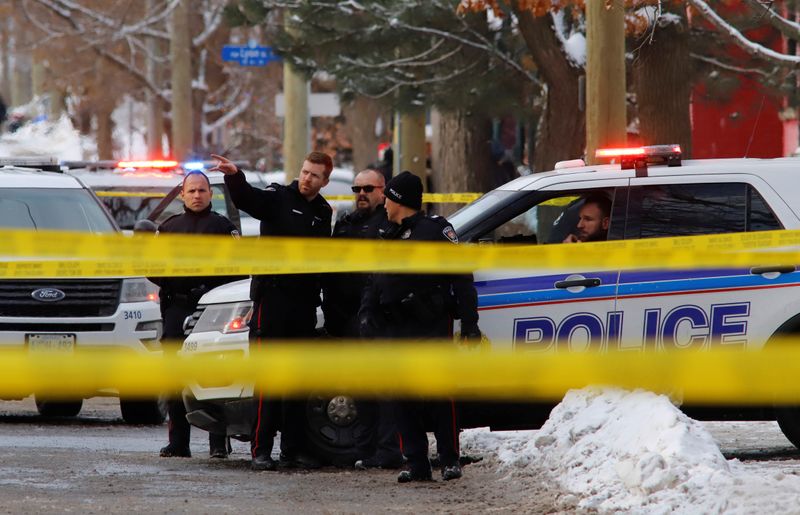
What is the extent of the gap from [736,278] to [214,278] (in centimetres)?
314

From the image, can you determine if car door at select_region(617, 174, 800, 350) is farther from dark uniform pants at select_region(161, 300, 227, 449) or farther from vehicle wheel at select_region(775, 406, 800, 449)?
dark uniform pants at select_region(161, 300, 227, 449)

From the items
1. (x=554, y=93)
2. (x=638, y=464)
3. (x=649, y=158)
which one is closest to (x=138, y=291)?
(x=649, y=158)

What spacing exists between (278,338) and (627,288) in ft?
6.16

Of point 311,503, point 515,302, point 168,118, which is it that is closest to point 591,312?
point 515,302

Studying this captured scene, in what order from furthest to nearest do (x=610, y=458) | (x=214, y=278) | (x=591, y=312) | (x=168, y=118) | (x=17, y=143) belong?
(x=17, y=143) → (x=168, y=118) → (x=214, y=278) → (x=591, y=312) → (x=610, y=458)

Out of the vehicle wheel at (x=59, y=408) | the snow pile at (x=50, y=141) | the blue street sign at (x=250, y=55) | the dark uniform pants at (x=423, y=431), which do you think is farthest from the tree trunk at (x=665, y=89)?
the snow pile at (x=50, y=141)

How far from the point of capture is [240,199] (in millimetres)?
9008

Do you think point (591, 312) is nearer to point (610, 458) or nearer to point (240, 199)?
point (610, 458)

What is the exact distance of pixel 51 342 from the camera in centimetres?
1094

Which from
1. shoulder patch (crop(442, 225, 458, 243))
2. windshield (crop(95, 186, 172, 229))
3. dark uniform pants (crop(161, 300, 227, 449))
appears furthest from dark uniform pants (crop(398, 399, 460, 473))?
windshield (crop(95, 186, 172, 229))

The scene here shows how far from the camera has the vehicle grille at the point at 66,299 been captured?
432 inches

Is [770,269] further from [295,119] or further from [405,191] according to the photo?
[295,119]

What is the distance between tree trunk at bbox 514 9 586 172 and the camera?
17.1 m

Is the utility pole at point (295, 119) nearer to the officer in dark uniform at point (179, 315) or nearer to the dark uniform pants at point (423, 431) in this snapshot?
the officer in dark uniform at point (179, 315)
